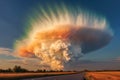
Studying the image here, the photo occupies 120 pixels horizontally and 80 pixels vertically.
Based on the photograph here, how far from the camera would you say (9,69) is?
15962cm

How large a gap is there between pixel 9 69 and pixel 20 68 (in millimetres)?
11790

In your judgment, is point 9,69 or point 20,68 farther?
point 20,68

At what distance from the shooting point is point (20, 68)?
17038 cm
